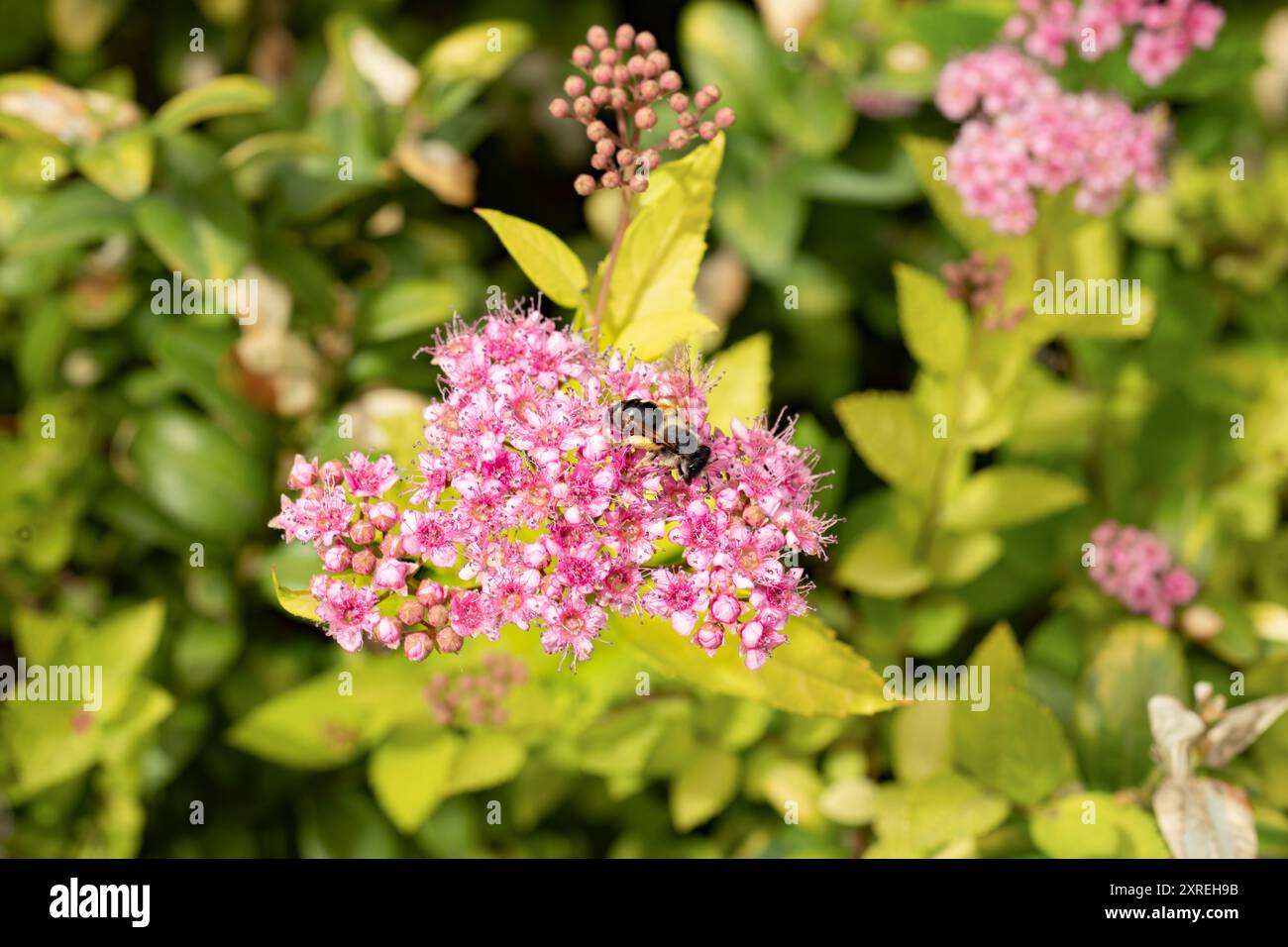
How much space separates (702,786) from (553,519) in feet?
2.91

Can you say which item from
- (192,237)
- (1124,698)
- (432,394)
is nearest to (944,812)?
(1124,698)

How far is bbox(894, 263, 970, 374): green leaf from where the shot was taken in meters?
1.65

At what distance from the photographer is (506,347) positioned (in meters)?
1.14

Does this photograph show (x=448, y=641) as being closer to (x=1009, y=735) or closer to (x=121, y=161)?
(x=1009, y=735)

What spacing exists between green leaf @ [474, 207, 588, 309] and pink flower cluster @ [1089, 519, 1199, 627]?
47.3 inches

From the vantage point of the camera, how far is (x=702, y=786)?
5.91 feet

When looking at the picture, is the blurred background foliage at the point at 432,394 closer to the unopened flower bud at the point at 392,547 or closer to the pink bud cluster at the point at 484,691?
the pink bud cluster at the point at 484,691

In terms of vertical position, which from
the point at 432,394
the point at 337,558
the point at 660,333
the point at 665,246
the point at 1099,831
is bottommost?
the point at 1099,831

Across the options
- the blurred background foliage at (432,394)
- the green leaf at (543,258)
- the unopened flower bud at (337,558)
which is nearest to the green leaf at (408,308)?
the blurred background foliage at (432,394)

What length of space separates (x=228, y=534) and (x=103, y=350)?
0.51 m

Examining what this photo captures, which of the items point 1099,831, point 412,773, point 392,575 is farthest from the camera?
point 412,773

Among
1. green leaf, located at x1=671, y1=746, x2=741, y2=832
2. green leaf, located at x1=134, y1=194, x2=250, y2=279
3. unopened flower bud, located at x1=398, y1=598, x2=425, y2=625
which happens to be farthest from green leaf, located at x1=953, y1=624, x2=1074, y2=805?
green leaf, located at x1=134, y1=194, x2=250, y2=279
